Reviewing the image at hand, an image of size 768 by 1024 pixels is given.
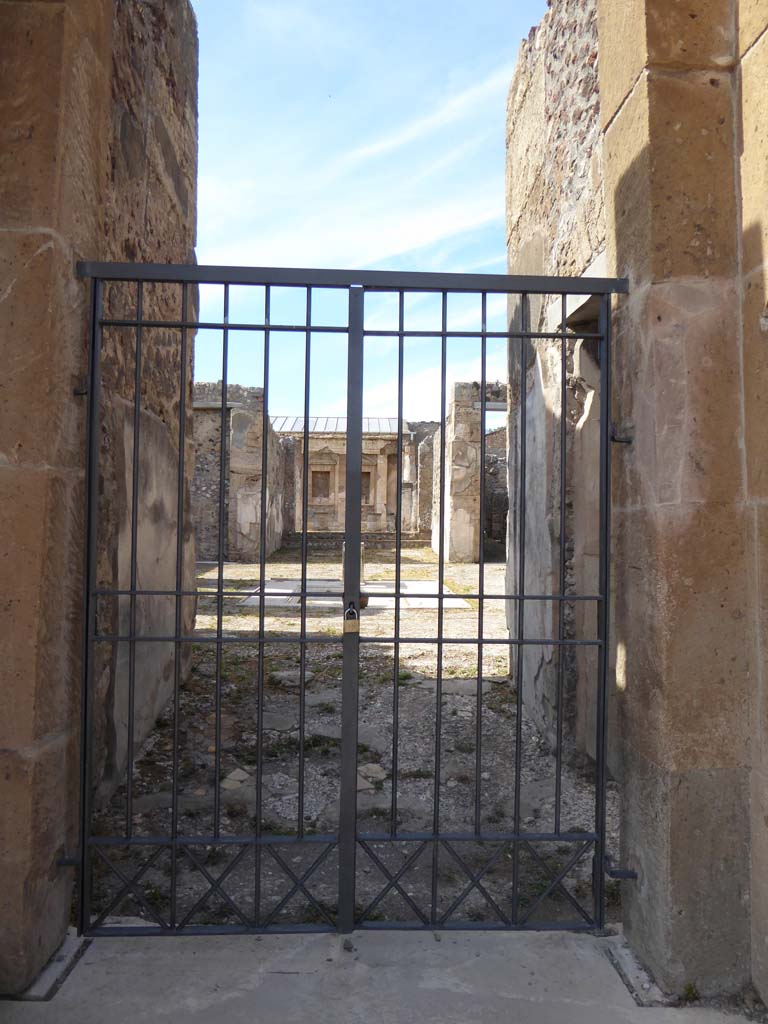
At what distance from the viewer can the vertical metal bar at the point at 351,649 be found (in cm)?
264

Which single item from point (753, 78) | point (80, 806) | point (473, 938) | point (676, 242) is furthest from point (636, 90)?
point (80, 806)

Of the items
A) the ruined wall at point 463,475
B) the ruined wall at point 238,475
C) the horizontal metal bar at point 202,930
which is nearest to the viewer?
the horizontal metal bar at point 202,930

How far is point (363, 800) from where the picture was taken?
393 centimetres

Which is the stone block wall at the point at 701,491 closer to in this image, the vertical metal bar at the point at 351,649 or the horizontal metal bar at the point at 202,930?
the vertical metal bar at the point at 351,649

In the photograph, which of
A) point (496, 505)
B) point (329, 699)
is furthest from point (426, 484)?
point (329, 699)

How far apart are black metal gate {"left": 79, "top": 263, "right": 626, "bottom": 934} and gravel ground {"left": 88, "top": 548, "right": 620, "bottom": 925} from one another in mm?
17

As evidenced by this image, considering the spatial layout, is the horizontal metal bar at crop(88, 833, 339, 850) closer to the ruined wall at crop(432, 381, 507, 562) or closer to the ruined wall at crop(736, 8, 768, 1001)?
the ruined wall at crop(736, 8, 768, 1001)

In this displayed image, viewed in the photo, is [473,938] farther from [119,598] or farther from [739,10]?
[739,10]

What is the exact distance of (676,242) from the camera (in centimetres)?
241

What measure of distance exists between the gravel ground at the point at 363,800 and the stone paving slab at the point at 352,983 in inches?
4.9

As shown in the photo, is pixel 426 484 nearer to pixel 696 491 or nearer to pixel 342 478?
pixel 342 478

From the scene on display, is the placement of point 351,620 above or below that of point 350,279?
below

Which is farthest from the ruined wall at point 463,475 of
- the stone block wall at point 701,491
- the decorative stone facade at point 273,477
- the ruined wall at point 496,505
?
the stone block wall at point 701,491

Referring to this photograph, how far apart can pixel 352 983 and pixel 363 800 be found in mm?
1582
